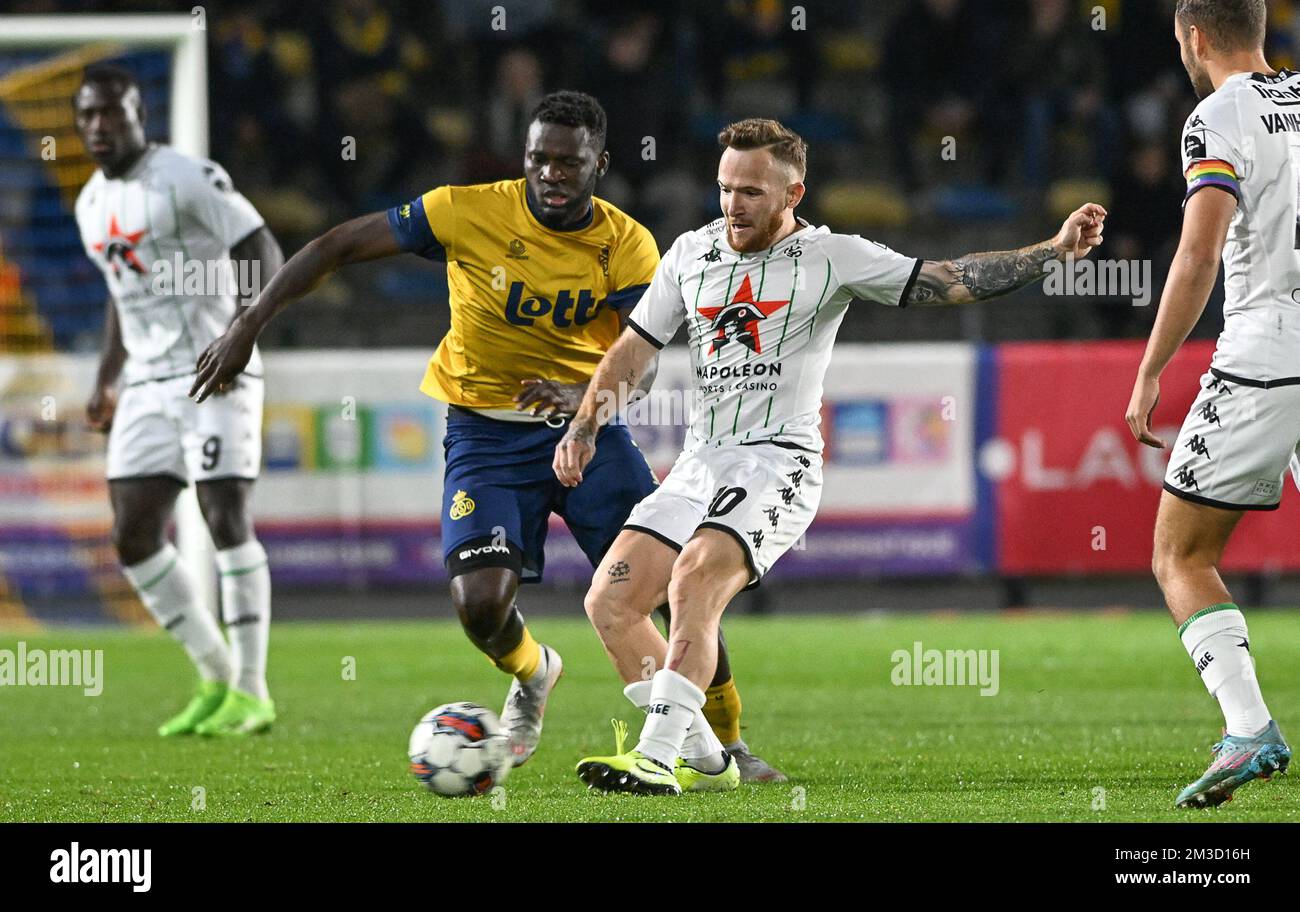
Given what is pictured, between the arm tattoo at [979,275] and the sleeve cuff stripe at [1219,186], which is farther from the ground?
the sleeve cuff stripe at [1219,186]

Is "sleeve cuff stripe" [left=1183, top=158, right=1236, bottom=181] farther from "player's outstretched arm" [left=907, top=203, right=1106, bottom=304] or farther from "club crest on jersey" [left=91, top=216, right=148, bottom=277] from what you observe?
"club crest on jersey" [left=91, top=216, right=148, bottom=277]

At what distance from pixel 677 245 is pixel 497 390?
0.92 m

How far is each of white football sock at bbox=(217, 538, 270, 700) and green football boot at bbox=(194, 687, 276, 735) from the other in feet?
0.20

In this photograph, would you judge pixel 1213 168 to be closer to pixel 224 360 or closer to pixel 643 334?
pixel 643 334

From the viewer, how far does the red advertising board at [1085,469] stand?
12.5 meters

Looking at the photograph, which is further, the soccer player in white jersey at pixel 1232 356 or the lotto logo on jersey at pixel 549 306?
the lotto logo on jersey at pixel 549 306

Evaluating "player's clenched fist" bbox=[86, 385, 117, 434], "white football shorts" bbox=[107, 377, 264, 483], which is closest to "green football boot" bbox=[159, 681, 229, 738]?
"white football shorts" bbox=[107, 377, 264, 483]

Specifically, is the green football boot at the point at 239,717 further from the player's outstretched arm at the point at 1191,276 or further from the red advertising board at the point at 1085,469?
the red advertising board at the point at 1085,469

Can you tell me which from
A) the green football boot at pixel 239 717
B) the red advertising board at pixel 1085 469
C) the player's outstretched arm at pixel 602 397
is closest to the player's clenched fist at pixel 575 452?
the player's outstretched arm at pixel 602 397

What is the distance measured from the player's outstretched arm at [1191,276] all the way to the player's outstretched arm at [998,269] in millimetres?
388

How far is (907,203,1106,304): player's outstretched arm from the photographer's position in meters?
5.45

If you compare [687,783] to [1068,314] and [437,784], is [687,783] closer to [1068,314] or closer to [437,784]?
[437,784]

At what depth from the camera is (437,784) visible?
557cm
